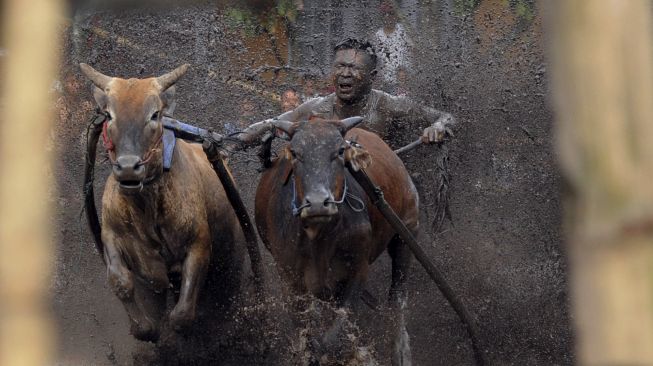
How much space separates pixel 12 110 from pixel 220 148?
5.24 meters

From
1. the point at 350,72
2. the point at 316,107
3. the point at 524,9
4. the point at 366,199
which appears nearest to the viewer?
the point at 366,199

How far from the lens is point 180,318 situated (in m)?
6.46

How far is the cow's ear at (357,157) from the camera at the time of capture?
235 inches

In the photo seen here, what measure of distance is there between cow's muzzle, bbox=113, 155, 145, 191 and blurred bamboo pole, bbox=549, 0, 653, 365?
4637 millimetres

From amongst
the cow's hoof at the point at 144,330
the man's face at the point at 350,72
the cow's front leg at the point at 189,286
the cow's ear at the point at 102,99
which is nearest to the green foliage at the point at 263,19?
the man's face at the point at 350,72

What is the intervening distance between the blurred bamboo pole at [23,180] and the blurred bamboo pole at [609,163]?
21.3 inches

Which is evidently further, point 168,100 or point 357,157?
point 168,100

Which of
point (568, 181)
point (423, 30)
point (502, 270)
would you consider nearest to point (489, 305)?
point (502, 270)

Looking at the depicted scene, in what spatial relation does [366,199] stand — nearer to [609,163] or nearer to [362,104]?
[362,104]

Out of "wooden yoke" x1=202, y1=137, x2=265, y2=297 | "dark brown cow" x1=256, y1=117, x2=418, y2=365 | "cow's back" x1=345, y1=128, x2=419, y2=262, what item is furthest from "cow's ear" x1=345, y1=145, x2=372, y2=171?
"wooden yoke" x1=202, y1=137, x2=265, y2=297

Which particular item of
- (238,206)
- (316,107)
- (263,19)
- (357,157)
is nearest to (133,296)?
(238,206)

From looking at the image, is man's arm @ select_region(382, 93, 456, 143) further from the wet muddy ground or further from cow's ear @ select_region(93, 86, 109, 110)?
cow's ear @ select_region(93, 86, 109, 110)

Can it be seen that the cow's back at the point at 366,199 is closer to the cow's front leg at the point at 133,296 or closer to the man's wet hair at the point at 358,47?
the man's wet hair at the point at 358,47

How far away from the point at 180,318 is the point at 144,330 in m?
0.26
